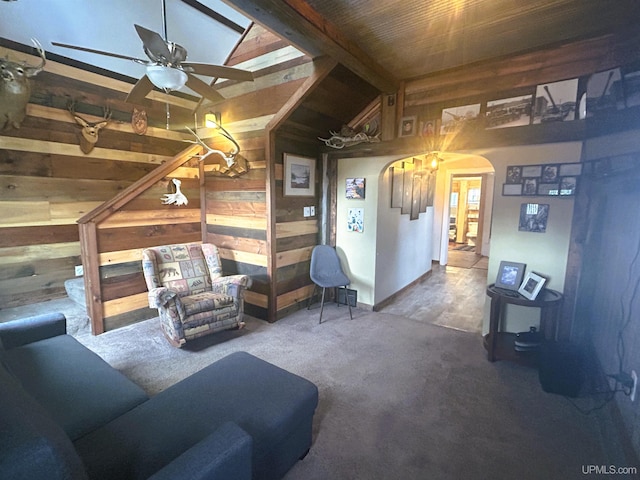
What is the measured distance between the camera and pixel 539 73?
8.95 feet

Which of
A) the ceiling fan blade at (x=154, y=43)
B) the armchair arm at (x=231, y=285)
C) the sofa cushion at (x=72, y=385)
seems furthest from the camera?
the armchair arm at (x=231, y=285)

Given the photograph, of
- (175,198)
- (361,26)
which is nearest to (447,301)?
(361,26)

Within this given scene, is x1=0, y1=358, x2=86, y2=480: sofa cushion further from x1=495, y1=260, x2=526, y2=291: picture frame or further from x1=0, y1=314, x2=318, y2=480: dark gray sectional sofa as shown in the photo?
x1=495, y1=260, x2=526, y2=291: picture frame

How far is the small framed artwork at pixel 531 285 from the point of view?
Result: 8.63ft

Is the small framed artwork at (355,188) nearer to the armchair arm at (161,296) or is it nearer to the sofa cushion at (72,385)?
the armchair arm at (161,296)

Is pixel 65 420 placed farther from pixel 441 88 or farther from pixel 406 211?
pixel 406 211

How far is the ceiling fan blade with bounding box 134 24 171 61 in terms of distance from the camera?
1.79 m

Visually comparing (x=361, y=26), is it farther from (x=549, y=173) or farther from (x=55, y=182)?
(x=55, y=182)

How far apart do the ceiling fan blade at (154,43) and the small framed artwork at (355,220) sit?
8.39 ft

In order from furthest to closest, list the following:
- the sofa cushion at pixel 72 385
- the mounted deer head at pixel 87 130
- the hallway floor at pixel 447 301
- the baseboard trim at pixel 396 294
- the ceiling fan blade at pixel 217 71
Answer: the baseboard trim at pixel 396 294 → the hallway floor at pixel 447 301 → the mounted deer head at pixel 87 130 → the ceiling fan blade at pixel 217 71 → the sofa cushion at pixel 72 385

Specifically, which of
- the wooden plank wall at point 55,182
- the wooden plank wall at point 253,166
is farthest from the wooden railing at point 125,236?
the wooden plank wall at point 253,166

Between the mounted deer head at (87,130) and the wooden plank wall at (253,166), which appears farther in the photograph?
the mounted deer head at (87,130)

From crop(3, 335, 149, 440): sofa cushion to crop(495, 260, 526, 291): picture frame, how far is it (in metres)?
3.00

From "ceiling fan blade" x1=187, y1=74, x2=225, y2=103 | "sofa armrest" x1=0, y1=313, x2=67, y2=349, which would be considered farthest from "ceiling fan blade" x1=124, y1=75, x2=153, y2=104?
"sofa armrest" x1=0, y1=313, x2=67, y2=349
